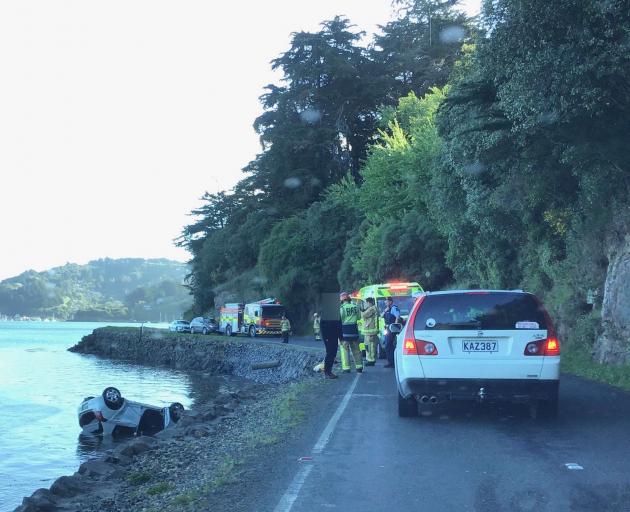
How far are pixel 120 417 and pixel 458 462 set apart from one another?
1630 centimetres

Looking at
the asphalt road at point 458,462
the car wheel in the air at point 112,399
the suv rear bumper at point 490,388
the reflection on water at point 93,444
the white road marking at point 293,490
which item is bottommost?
the reflection on water at point 93,444

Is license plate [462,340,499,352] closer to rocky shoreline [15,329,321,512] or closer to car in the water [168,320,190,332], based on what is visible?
rocky shoreline [15,329,321,512]

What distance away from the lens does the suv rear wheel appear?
11047 mm

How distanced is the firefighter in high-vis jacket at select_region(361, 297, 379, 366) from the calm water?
7.66 m

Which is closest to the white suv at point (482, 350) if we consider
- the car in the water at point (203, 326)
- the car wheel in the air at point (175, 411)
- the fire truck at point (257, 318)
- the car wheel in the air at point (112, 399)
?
the car wheel in the air at point (175, 411)

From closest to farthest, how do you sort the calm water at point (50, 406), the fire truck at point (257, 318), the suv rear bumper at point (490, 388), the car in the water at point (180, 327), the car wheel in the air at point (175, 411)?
the suv rear bumper at point (490, 388)
the calm water at point (50, 406)
the car wheel in the air at point (175, 411)
the fire truck at point (257, 318)
the car in the water at point (180, 327)

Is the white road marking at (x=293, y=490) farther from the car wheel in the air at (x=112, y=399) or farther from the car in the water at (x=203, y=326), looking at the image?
the car in the water at (x=203, y=326)

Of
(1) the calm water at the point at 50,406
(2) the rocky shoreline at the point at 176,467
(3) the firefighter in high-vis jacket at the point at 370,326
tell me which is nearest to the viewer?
(2) the rocky shoreline at the point at 176,467

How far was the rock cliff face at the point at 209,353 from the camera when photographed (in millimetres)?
36312

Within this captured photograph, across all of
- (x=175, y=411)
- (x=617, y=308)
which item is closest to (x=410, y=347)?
(x=617, y=308)

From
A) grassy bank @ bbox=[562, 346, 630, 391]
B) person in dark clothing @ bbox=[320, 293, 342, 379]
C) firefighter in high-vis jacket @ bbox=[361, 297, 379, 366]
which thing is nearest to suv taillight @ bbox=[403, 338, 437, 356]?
grassy bank @ bbox=[562, 346, 630, 391]

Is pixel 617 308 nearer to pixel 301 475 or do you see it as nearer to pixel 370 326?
pixel 370 326

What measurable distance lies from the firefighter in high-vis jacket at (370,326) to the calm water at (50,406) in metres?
7.66

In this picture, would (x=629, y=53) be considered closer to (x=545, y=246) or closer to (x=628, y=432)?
(x=628, y=432)
